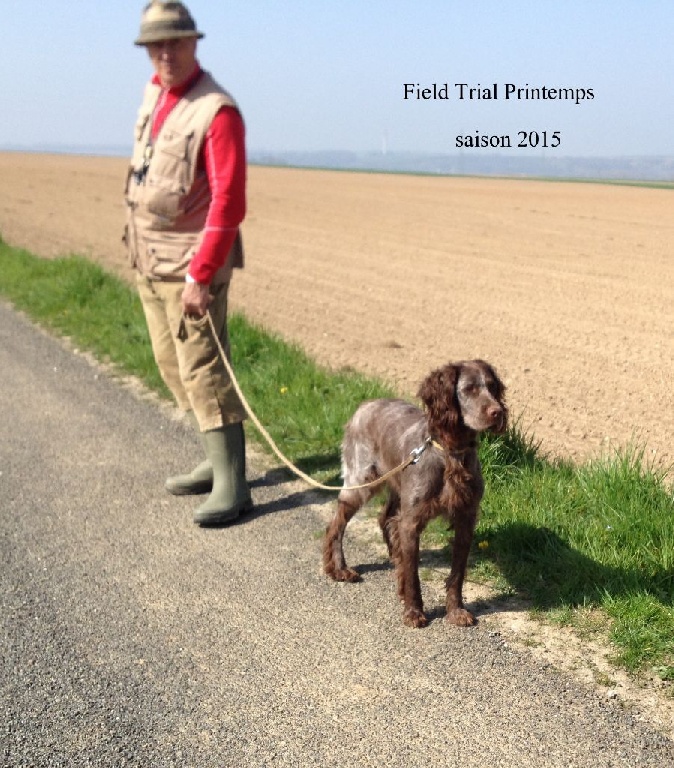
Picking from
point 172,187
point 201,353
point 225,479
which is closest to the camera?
point 172,187

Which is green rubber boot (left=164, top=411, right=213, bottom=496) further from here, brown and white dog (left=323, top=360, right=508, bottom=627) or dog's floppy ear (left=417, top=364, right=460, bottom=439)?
dog's floppy ear (left=417, top=364, right=460, bottom=439)

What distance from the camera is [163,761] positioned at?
320 cm

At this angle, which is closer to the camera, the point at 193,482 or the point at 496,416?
the point at 496,416

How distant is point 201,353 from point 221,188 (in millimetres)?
988

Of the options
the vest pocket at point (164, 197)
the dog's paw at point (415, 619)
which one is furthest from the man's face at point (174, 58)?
the dog's paw at point (415, 619)

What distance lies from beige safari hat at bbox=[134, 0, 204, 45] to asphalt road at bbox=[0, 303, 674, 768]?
8.75 ft

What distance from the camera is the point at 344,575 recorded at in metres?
4.61

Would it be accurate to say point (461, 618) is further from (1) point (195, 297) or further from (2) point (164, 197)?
(2) point (164, 197)

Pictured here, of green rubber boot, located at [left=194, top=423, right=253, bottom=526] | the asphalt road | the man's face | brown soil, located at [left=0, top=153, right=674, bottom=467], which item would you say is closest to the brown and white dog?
the asphalt road

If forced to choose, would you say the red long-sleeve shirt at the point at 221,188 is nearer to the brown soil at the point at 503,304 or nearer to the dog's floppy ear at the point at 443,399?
the dog's floppy ear at the point at 443,399

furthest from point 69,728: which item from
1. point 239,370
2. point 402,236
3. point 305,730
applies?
point 402,236

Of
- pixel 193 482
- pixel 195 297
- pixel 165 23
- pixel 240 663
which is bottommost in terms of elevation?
pixel 240 663

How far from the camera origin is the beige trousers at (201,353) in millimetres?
5281

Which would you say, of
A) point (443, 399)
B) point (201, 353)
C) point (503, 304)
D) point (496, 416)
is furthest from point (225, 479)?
point (503, 304)
